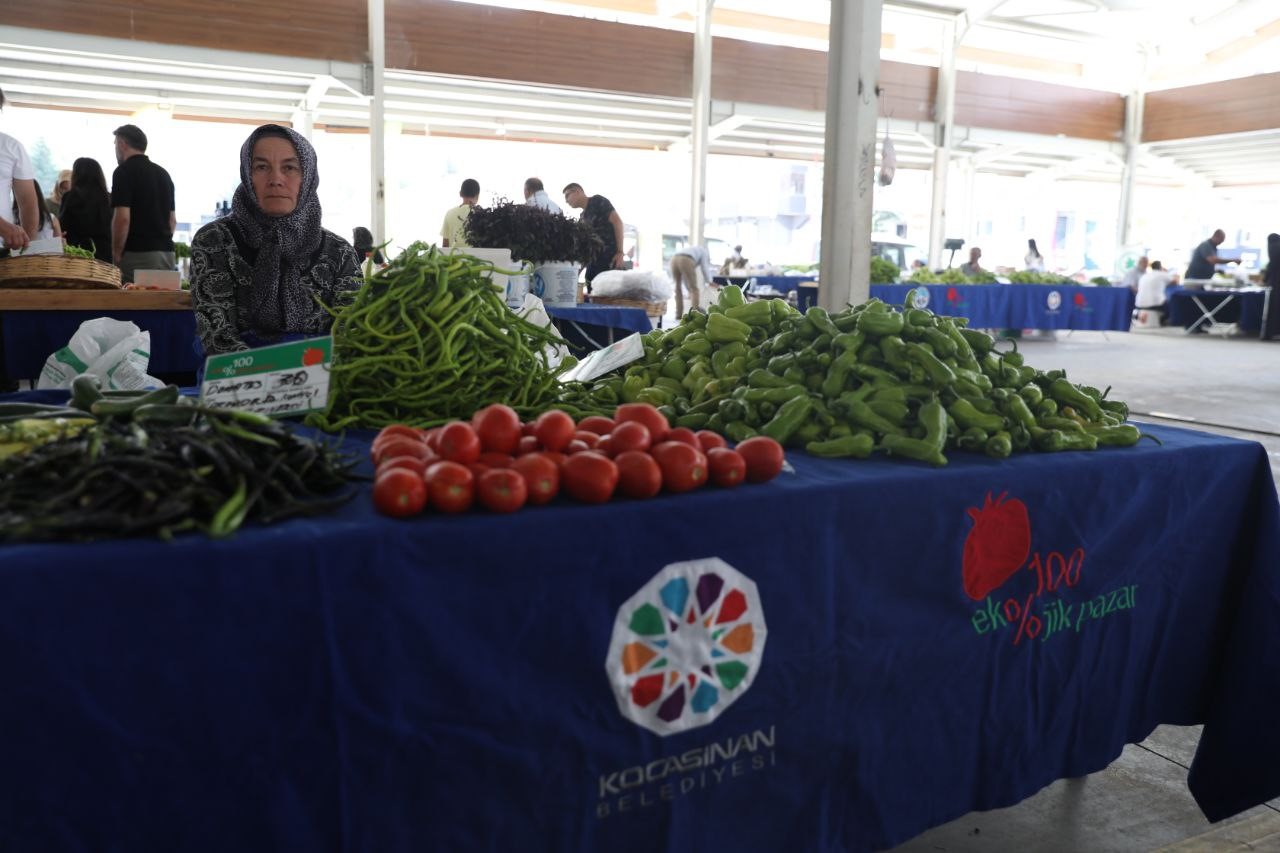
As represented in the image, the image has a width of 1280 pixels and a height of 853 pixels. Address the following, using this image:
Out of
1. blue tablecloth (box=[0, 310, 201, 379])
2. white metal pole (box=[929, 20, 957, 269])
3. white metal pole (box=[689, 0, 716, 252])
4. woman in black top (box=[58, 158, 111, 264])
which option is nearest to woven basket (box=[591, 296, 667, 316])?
blue tablecloth (box=[0, 310, 201, 379])

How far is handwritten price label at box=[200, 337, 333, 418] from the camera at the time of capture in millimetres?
2092

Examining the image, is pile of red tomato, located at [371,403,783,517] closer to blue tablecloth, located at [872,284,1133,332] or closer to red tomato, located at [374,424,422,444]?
red tomato, located at [374,424,422,444]

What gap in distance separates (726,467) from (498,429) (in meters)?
0.45

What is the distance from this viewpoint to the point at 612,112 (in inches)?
651

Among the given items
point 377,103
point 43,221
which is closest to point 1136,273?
point 377,103

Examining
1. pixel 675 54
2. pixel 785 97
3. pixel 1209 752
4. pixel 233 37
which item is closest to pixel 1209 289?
pixel 785 97

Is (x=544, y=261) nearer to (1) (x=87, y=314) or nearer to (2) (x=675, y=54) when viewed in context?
(1) (x=87, y=314)

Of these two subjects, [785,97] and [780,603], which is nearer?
[780,603]

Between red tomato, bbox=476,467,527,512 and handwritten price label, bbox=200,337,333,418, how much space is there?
2.13ft

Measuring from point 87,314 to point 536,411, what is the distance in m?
3.75

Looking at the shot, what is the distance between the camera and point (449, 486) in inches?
62.6

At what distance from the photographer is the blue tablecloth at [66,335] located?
4.82 metres

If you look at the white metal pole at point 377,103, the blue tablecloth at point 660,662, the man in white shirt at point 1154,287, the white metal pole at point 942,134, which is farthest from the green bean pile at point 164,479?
the man in white shirt at point 1154,287

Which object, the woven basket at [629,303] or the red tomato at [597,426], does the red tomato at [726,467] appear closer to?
the red tomato at [597,426]
